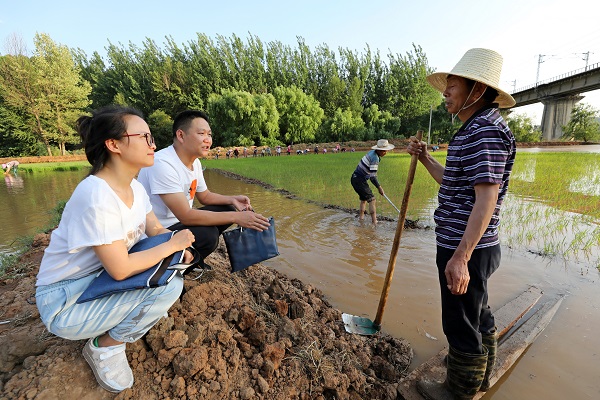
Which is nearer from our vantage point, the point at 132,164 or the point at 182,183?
the point at 132,164

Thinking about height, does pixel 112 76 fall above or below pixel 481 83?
above

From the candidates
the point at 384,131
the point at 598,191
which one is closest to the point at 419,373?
the point at 598,191

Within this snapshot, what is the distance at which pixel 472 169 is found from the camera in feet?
→ 4.80

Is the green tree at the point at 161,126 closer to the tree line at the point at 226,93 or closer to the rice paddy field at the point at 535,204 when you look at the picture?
the tree line at the point at 226,93

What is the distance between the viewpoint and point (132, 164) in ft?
5.02

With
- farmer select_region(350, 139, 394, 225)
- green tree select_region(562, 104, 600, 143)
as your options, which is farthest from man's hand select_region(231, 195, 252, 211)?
green tree select_region(562, 104, 600, 143)

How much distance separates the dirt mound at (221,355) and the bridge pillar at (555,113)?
4652cm

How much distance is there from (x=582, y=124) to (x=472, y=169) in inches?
2265

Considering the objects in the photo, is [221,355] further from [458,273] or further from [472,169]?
[472,169]

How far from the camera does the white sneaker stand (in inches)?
55.1

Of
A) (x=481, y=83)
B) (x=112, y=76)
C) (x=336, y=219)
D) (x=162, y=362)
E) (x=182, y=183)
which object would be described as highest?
(x=112, y=76)

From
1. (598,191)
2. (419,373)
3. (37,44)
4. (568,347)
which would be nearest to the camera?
(419,373)

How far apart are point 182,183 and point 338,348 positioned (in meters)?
1.73

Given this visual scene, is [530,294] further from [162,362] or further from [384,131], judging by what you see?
[384,131]
